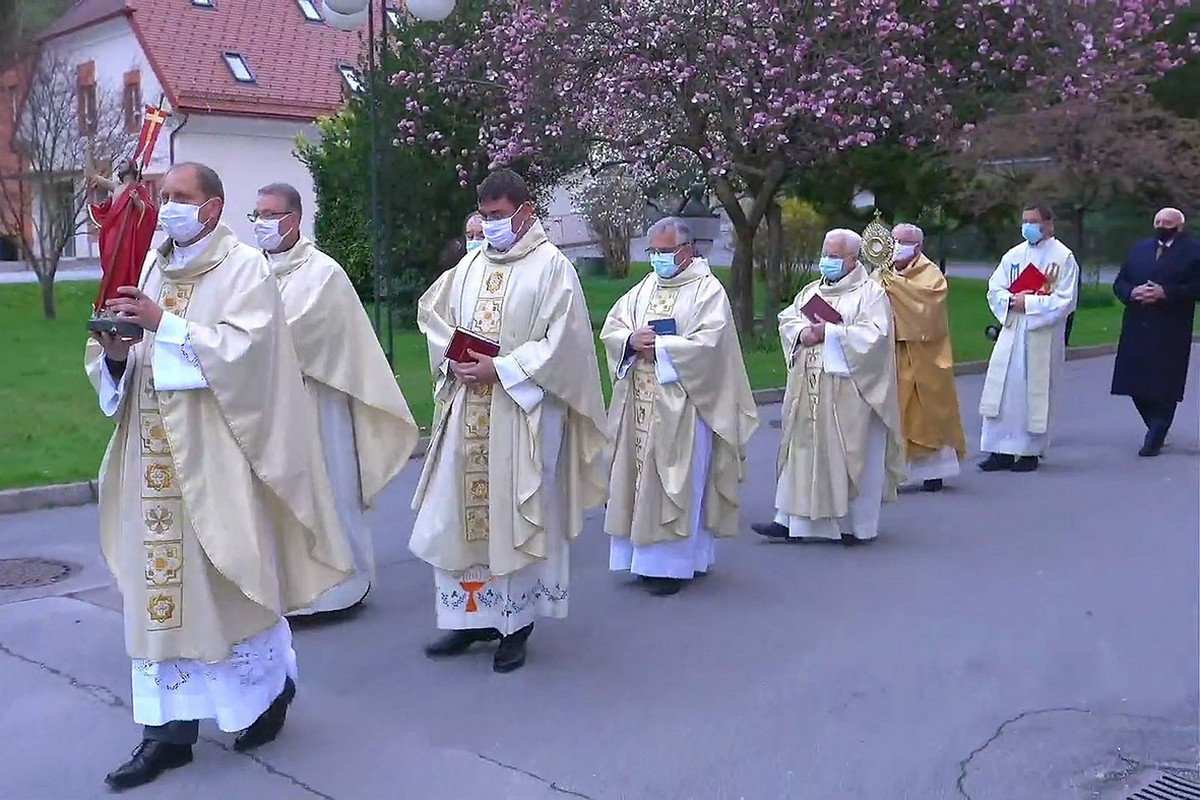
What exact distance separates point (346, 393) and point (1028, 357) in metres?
6.65

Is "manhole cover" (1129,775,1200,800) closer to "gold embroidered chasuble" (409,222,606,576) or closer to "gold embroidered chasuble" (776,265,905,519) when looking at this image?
"gold embroidered chasuble" (409,222,606,576)

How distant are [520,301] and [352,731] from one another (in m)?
1.89

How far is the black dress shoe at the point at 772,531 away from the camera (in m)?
8.71

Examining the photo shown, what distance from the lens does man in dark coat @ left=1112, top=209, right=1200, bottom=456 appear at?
1139 cm

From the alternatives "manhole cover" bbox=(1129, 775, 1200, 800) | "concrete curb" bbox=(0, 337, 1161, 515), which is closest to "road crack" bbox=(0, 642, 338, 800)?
"manhole cover" bbox=(1129, 775, 1200, 800)

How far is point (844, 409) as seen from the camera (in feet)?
27.5

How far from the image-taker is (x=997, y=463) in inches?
445

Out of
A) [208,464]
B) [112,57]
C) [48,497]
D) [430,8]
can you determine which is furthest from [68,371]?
[112,57]

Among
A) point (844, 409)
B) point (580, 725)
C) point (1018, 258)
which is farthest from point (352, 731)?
point (1018, 258)

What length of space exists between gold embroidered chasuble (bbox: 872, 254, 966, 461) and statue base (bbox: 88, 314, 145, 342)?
22.2ft

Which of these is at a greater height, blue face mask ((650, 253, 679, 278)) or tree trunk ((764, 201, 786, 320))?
blue face mask ((650, 253, 679, 278))

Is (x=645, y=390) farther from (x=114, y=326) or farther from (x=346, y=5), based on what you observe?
(x=346, y=5)

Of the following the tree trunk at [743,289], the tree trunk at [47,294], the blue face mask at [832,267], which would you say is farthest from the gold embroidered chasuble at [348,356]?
the tree trunk at [47,294]

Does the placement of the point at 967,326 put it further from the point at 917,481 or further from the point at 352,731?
the point at 352,731
